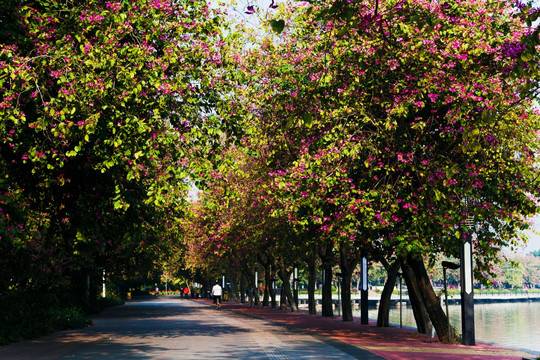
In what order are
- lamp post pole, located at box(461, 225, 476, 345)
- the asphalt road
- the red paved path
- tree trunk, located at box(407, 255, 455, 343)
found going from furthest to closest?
tree trunk, located at box(407, 255, 455, 343) < lamp post pole, located at box(461, 225, 476, 345) < the red paved path < the asphalt road

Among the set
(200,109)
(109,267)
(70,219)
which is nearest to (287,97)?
(200,109)

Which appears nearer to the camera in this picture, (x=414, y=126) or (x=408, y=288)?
(x=414, y=126)

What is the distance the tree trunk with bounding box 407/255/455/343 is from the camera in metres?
20.2

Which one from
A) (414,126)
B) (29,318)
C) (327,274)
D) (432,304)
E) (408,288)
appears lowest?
(29,318)

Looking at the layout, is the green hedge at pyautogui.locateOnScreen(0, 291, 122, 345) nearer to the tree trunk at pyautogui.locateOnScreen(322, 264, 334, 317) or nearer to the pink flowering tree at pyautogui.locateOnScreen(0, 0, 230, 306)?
the pink flowering tree at pyautogui.locateOnScreen(0, 0, 230, 306)

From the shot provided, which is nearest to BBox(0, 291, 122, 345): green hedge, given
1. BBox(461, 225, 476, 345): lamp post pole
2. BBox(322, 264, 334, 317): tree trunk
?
BBox(461, 225, 476, 345): lamp post pole

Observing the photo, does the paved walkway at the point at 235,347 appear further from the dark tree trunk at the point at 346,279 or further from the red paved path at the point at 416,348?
the dark tree trunk at the point at 346,279

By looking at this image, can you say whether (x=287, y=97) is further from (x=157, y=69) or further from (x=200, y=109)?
(x=157, y=69)

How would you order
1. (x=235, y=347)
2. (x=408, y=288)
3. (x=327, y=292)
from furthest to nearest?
(x=327, y=292)
(x=408, y=288)
(x=235, y=347)

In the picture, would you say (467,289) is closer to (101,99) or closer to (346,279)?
(101,99)

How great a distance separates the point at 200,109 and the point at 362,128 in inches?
232

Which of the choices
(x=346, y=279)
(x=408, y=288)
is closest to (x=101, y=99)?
(x=408, y=288)

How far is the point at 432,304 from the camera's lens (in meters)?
20.6

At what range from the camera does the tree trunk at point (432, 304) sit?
20203 millimetres
